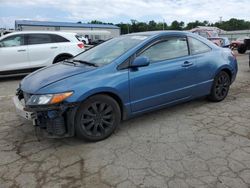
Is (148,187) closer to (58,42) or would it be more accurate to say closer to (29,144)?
(29,144)

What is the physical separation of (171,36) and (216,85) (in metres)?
1.49

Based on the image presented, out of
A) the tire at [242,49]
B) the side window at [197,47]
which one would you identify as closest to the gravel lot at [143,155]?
the side window at [197,47]

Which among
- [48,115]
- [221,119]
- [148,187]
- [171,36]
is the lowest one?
[148,187]

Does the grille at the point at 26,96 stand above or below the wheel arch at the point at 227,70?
below

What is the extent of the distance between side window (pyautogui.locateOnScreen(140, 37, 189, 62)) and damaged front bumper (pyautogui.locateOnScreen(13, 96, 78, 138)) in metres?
1.51

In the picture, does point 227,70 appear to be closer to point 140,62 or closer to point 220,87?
point 220,87

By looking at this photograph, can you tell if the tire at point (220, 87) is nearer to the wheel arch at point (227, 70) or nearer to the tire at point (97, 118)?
the wheel arch at point (227, 70)

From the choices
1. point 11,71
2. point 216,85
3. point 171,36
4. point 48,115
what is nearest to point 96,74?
point 48,115

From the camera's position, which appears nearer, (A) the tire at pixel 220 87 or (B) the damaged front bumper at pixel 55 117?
(B) the damaged front bumper at pixel 55 117

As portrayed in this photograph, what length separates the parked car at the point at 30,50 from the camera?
887 cm

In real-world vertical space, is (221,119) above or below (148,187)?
above

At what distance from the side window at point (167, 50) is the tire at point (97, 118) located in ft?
3.35

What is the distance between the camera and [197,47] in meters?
5.06

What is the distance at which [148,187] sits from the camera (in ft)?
9.02
